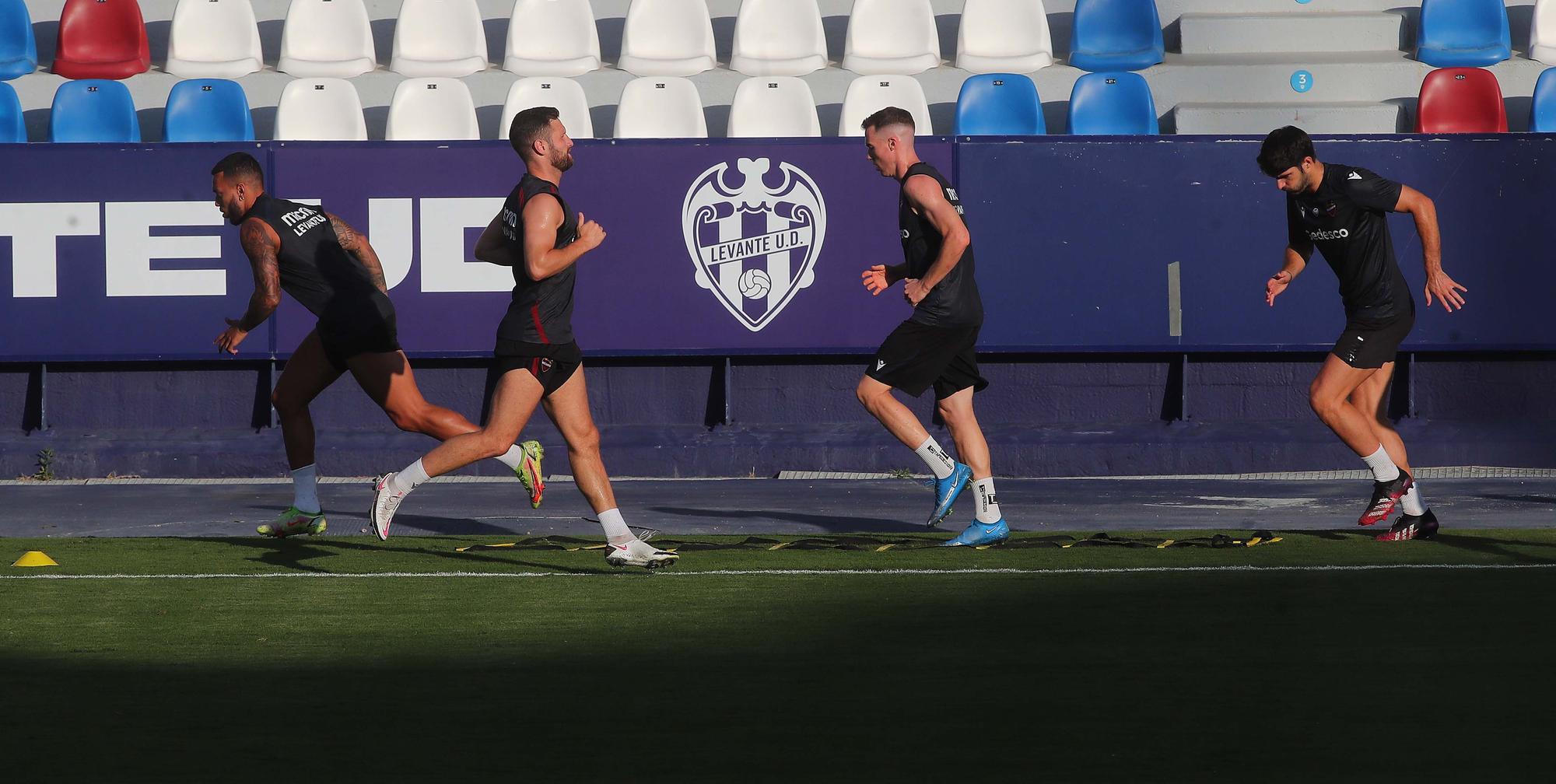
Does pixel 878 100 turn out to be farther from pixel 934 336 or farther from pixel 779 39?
pixel 934 336

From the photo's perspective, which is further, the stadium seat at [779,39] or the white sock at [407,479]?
the stadium seat at [779,39]

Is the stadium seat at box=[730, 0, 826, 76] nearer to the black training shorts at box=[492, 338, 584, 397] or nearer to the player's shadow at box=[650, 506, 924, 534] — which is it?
the player's shadow at box=[650, 506, 924, 534]

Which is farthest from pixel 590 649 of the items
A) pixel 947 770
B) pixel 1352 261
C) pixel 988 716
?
pixel 1352 261

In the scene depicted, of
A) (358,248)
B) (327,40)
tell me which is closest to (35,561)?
(358,248)

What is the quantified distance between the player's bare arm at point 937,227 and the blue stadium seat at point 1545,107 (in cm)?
893

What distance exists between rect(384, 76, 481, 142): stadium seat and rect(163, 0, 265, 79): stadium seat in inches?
72.9

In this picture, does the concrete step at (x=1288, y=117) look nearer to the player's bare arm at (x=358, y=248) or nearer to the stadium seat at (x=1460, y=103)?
the stadium seat at (x=1460, y=103)

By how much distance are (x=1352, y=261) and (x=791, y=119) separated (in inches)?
280

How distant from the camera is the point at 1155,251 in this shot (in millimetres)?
12953

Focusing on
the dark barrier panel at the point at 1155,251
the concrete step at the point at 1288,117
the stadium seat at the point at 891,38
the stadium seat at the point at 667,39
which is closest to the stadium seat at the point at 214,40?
the stadium seat at the point at 667,39

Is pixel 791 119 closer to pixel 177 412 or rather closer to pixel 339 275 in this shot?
pixel 177 412

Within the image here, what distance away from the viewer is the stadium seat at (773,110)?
14875 mm

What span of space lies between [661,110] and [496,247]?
26.2 ft

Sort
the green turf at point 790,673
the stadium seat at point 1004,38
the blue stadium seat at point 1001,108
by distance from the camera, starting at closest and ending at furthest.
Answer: the green turf at point 790,673 < the blue stadium seat at point 1001,108 < the stadium seat at point 1004,38
